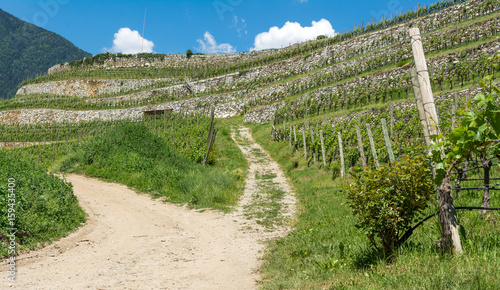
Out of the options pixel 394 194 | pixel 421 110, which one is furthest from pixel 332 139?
pixel 394 194

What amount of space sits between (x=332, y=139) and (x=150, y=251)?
14.5 metres

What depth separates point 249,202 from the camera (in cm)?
1227

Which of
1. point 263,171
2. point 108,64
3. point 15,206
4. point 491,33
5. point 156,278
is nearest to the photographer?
point 156,278

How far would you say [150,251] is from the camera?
6848 millimetres

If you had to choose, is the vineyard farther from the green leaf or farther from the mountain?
the mountain

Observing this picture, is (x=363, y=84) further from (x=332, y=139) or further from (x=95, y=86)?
(x=95, y=86)

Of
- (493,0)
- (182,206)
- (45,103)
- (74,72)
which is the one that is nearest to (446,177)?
(182,206)

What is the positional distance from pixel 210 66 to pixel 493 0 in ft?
182

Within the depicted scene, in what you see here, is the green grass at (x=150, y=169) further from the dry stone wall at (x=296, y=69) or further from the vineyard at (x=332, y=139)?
the dry stone wall at (x=296, y=69)

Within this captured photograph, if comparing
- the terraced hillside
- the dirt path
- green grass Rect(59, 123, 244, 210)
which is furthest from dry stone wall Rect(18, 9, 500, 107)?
the dirt path

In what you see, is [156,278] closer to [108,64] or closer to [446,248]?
[446,248]

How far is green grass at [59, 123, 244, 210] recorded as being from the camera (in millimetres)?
12609

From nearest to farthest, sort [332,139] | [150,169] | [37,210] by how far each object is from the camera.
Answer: [37,210], [150,169], [332,139]

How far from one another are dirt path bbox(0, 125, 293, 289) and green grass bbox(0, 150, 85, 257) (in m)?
0.39
